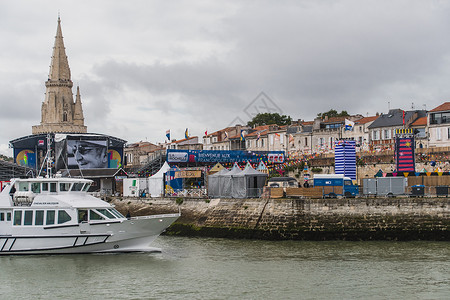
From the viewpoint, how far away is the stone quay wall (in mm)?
37688

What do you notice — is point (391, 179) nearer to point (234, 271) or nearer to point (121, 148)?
point (234, 271)

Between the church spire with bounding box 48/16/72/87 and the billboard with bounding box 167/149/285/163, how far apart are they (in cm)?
5403

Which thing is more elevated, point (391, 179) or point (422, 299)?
point (391, 179)

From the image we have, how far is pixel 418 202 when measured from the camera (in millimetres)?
38406

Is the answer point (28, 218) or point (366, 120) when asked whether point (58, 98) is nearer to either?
point (366, 120)

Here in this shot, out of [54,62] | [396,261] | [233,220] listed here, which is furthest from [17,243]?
[54,62]

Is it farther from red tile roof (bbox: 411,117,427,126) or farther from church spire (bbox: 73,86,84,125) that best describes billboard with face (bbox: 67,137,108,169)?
red tile roof (bbox: 411,117,427,126)

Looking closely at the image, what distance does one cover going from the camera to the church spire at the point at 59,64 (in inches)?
4503

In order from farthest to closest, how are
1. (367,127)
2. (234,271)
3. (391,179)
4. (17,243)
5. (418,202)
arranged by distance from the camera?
(367,127) → (391,179) → (418,202) → (17,243) → (234,271)

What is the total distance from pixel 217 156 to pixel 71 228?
3802 cm

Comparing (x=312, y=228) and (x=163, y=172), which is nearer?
(x=312, y=228)

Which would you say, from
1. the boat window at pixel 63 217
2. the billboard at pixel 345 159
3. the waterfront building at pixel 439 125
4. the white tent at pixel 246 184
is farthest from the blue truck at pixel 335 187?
the waterfront building at pixel 439 125

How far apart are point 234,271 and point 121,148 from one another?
62.6 meters

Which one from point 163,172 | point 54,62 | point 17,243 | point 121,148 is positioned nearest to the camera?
point 17,243
